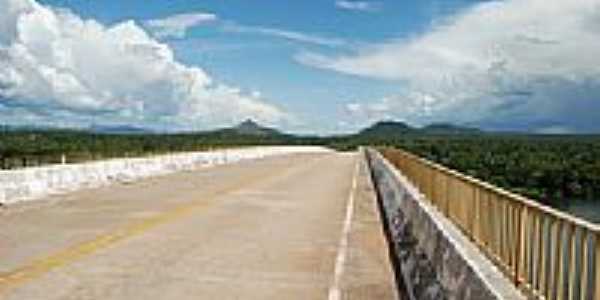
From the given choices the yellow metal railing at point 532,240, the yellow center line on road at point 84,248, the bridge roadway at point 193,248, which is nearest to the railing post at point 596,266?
the yellow metal railing at point 532,240

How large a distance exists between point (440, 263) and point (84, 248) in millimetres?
7459

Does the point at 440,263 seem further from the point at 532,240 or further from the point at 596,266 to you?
the point at 596,266

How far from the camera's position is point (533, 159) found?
4503 inches

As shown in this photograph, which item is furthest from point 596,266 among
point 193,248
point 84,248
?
point 84,248

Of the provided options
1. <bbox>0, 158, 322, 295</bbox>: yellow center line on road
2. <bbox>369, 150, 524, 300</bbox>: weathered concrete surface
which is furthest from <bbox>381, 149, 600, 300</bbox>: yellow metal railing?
<bbox>0, 158, 322, 295</bbox>: yellow center line on road

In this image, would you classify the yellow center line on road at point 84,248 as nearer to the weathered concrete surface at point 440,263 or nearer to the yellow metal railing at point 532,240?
the weathered concrete surface at point 440,263

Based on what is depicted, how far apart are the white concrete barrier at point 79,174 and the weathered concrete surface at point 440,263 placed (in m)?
13.4

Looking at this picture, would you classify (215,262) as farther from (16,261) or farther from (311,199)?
(311,199)

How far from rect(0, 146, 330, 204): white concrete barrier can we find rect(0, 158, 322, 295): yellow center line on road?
16.3 feet

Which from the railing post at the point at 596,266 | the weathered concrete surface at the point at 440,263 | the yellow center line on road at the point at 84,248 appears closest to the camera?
the railing post at the point at 596,266

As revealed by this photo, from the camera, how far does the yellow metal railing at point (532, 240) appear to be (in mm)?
6023

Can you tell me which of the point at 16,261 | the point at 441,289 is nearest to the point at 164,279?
the point at 16,261

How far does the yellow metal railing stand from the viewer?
19.8ft

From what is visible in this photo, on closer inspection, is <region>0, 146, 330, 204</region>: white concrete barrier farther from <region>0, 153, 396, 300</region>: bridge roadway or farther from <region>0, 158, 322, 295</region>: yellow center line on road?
<region>0, 158, 322, 295</region>: yellow center line on road
